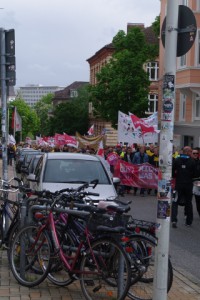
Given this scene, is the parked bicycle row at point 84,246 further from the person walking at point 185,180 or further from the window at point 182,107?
the window at point 182,107

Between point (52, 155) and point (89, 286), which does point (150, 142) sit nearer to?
point (52, 155)

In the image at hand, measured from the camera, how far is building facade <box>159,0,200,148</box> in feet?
96.4

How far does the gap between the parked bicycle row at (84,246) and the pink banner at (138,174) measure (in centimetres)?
1291

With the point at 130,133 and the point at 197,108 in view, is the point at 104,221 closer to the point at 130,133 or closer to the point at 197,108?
the point at 130,133

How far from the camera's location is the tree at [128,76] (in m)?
42.8

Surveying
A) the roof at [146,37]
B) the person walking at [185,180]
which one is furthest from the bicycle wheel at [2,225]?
the roof at [146,37]

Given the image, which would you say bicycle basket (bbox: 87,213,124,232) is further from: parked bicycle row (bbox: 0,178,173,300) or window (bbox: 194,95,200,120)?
window (bbox: 194,95,200,120)

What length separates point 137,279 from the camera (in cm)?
589

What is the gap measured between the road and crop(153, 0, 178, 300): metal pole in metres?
1.87

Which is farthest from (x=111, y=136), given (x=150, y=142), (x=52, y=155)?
(x=52, y=155)

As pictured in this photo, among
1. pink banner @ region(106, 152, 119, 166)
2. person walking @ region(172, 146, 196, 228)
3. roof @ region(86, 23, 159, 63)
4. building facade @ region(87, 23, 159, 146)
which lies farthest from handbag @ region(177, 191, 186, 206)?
roof @ region(86, 23, 159, 63)

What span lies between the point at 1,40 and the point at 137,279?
532 centimetres

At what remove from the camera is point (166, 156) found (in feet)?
18.3

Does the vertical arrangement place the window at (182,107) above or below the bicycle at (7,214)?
above
